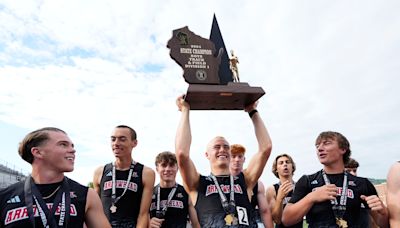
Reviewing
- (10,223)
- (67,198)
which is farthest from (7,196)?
(67,198)

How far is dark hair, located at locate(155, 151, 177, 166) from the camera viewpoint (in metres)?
5.46

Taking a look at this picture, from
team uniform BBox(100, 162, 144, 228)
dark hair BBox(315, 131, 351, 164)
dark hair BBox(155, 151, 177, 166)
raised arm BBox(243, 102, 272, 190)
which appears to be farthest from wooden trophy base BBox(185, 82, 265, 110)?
team uniform BBox(100, 162, 144, 228)

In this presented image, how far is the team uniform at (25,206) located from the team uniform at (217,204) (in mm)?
1441

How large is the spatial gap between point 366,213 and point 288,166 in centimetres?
221

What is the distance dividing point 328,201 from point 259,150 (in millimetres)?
1059

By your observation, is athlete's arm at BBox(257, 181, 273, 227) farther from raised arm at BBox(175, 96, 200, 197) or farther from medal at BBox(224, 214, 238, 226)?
raised arm at BBox(175, 96, 200, 197)

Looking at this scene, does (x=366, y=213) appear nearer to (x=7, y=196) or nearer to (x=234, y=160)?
(x=234, y=160)

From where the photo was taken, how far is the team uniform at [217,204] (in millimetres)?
4188

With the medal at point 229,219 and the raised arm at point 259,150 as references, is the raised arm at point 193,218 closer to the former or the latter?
the raised arm at point 259,150

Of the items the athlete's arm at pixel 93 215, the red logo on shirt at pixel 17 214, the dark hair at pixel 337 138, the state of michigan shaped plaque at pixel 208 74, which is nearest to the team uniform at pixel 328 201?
the dark hair at pixel 337 138

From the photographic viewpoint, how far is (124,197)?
484 cm

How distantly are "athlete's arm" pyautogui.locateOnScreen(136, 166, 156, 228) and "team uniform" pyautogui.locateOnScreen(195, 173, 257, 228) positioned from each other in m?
0.84

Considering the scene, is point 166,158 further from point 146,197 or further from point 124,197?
point 124,197

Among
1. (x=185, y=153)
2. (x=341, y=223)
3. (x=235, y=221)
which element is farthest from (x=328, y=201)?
(x=185, y=153)
